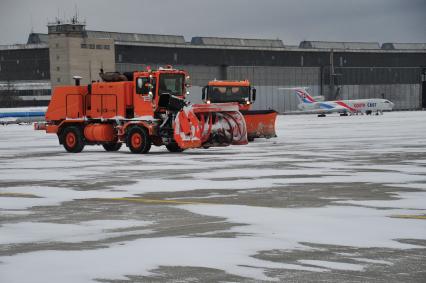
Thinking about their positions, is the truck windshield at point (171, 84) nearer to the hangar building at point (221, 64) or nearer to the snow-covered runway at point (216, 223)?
the snow-covered runway at point (216, 223)

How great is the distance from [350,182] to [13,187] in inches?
286

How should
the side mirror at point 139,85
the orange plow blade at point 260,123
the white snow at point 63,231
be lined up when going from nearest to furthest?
1. the white snow at point 63,231
2. the side mirror at point 139,85
3. the orange plow blade at point 260,123

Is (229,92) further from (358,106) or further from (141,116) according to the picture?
(358,106)

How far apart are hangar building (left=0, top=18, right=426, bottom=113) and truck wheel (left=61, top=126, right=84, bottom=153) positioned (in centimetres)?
10341

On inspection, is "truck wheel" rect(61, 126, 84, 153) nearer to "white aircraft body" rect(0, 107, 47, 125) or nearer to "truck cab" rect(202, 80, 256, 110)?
"truck cab" rect(202, 80, 256, 110)

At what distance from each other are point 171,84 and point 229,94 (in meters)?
11.8

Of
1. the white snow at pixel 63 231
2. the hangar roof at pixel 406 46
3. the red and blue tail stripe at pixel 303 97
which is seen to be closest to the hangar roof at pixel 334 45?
the hangar roof at pixel 406 46

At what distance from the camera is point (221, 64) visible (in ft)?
472

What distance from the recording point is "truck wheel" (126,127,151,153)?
28.8 m

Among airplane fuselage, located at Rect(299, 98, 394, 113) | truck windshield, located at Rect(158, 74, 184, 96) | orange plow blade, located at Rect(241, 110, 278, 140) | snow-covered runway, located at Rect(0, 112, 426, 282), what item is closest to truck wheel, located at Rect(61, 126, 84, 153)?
truck windshield, located at Rect(158, 74, 184, 96)

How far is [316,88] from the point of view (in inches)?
6019

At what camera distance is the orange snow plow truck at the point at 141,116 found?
93.2 feet

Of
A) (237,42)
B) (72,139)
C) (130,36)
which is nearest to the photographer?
(72,139)

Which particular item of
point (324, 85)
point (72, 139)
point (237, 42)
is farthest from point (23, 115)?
point (72, 139)
